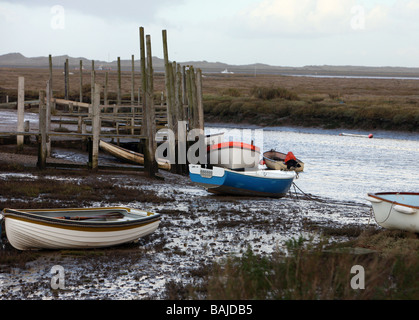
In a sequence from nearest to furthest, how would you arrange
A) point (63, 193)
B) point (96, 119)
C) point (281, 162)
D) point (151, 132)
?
point (63, 193) → point (96, 119) → point (151, 132) → point (281, 162)

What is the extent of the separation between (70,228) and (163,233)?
2.85m

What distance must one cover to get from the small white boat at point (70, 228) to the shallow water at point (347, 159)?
11.3m

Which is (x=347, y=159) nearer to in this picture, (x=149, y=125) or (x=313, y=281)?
(x=149, y=125)

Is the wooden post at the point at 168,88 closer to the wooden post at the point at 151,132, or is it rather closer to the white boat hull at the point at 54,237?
the wooden post at the point at 151,132

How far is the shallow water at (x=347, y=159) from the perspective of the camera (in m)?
24.0

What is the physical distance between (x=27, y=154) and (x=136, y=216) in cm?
1454

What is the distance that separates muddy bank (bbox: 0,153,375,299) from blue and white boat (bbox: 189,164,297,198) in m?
0.37

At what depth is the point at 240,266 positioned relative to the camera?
882 centimetres

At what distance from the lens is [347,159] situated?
33188 mm

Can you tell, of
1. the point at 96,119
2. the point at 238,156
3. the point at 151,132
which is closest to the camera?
the point at 96,119

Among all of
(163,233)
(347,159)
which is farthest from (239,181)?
(347,159)
